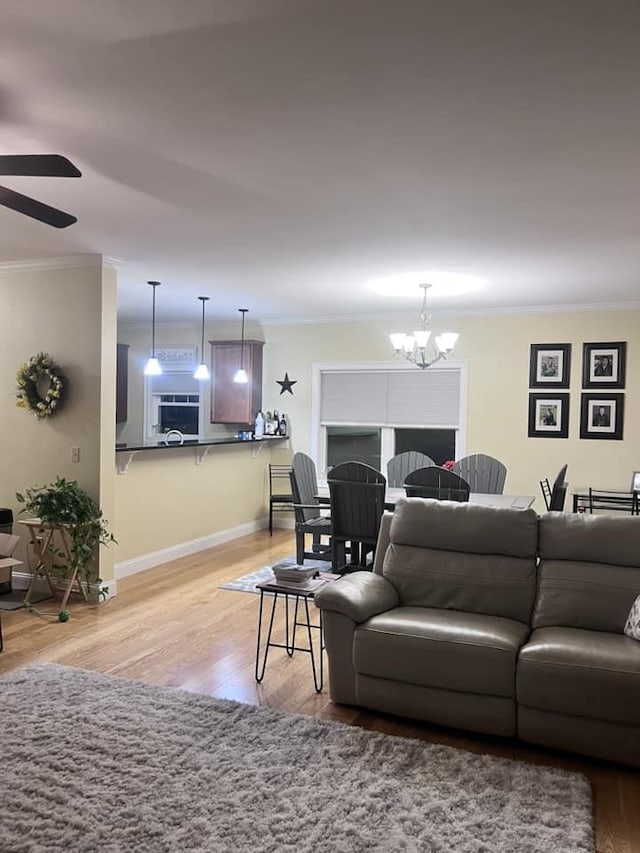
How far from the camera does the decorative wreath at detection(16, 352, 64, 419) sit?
516 cm

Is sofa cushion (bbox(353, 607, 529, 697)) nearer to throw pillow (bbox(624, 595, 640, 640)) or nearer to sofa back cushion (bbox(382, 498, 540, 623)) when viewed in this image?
sofa back cushion (bbox(382, 498, 540, 623))

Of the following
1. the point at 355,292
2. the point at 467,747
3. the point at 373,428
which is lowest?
the point at 467,747

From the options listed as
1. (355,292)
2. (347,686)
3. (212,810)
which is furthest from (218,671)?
(355,292)

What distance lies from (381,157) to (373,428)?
5100 mm

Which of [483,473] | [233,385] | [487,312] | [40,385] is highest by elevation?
[487,312]

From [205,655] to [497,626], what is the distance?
1766 millimetres

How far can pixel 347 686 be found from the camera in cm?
331

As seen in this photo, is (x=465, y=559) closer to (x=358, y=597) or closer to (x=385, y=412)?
(x=358, y=597)

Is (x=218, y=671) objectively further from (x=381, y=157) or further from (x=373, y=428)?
(x=373, y=428)

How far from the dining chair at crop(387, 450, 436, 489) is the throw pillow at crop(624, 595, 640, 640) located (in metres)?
3.24

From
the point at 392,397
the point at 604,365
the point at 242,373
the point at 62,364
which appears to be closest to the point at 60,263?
the point at 62,364

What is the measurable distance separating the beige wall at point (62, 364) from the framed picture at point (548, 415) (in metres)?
4.24

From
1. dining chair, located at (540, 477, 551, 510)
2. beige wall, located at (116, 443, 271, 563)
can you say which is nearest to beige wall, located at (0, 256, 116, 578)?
beige wall, located at (116, 443, 271, 563)

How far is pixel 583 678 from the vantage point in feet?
9.14
